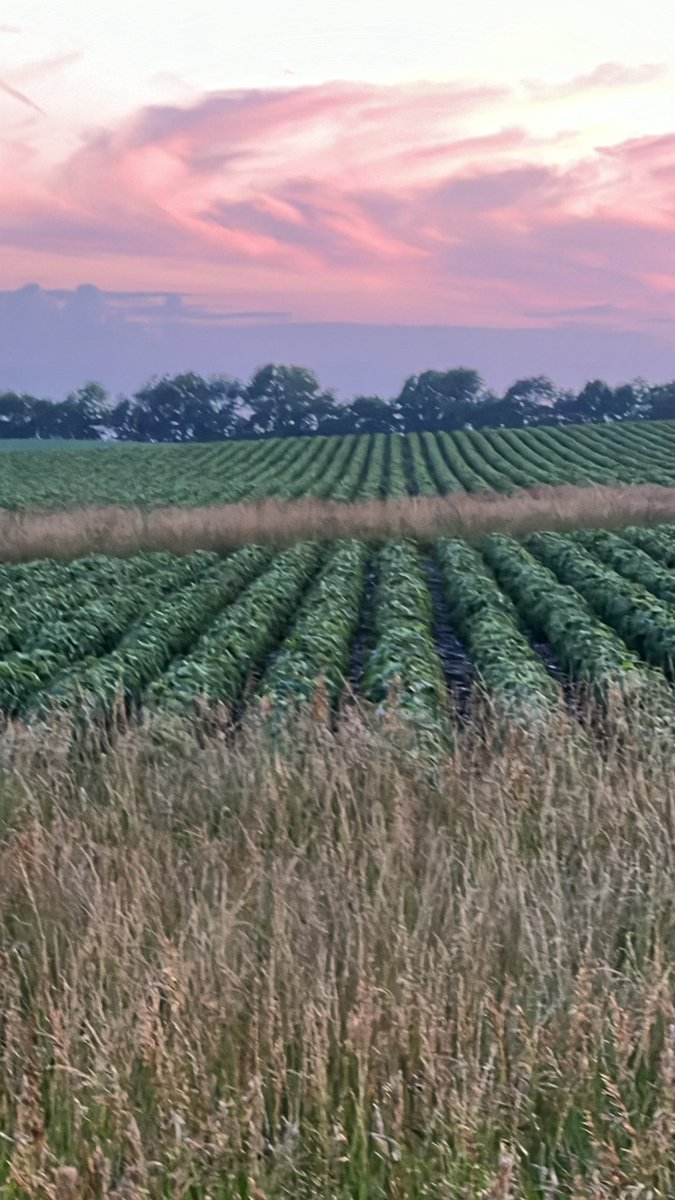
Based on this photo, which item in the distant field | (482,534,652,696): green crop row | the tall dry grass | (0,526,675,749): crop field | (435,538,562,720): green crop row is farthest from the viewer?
the distant field

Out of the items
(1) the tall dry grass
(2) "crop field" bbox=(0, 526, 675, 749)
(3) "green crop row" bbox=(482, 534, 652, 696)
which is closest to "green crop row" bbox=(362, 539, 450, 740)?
(2) "crop field" bbox=(0, 526, 675, 749)

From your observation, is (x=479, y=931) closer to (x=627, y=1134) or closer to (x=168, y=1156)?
(x=627, y=1134)

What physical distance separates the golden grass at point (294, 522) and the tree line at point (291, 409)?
8390 centimetres

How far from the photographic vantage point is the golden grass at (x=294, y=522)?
25.2 metres

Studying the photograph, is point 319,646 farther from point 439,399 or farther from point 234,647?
point 439,399

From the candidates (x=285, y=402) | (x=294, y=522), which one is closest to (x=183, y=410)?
(x=285, y=402)

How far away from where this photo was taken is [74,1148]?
366cm

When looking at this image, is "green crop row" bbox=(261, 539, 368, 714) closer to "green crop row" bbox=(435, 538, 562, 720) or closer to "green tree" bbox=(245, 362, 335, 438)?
"green crop row" bbox=(435, 538, 562, 720)

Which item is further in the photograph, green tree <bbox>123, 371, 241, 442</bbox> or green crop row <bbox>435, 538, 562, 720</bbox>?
green tree <bbox>123, 371, 241, 442</bbox>

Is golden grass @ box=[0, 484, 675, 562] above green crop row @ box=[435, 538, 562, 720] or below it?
above

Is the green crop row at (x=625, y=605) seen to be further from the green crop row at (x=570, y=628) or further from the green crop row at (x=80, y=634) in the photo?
the green crop row at (x=80, y=634)

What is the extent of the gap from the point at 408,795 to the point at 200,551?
18.0m

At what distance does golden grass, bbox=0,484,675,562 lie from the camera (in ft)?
82.8

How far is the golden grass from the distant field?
967 centimetres
